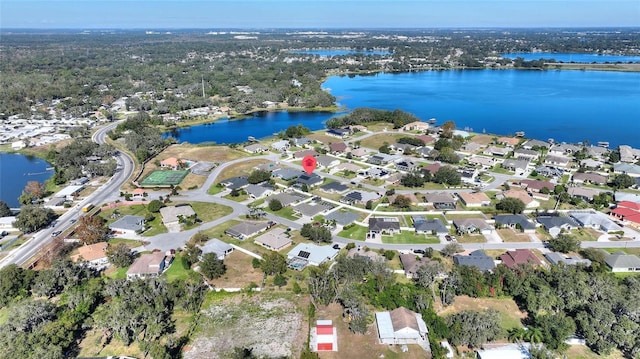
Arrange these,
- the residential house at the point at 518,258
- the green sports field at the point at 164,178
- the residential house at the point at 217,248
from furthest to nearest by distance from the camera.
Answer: the green sports field at the point at 164,178 < the residential house at the point at 217,248 < the residential house at the point at 518,258

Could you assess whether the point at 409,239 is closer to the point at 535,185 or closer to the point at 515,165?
the point at 535,185

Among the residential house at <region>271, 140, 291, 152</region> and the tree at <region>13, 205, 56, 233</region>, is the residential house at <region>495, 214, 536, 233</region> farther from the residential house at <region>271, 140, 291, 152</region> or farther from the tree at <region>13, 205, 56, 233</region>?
the tree at <region>13, 205, 56, 233</region>

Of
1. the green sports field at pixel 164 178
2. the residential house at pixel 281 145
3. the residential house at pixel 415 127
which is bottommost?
the green sports field at pixel 164 178

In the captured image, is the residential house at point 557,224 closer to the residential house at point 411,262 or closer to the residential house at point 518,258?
the residential house at point 518,258

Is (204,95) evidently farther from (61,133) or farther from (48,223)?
(48,223)

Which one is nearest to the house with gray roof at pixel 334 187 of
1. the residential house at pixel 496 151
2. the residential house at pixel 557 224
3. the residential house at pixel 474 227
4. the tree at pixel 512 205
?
the residential house at pixel 474 227

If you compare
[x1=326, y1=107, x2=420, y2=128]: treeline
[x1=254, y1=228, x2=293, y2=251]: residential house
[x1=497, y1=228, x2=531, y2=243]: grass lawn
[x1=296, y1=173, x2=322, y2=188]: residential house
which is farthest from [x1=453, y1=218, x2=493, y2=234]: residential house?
[x1=326, y1=107, x2=420, y2=128]: treeline

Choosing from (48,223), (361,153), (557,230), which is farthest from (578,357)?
(48,223)
